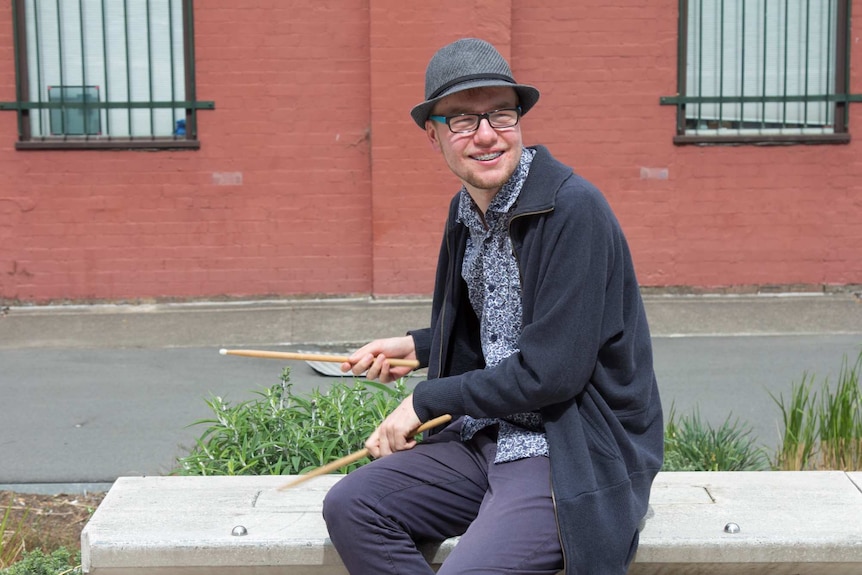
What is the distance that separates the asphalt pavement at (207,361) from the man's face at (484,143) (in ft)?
7.31

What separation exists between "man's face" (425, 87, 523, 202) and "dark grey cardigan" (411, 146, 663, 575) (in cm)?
8

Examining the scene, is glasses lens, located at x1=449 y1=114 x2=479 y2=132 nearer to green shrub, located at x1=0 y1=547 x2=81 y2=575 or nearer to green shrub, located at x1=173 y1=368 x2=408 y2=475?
green shrub, located at x1=173 y1=368 x2=408 y2=475

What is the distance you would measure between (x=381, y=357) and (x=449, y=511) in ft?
1.59

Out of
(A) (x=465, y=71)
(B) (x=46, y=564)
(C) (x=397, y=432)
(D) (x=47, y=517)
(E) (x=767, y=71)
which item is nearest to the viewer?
(A) (x=465, y=71)

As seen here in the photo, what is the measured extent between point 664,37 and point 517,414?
6.87m

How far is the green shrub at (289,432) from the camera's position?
12.8ft

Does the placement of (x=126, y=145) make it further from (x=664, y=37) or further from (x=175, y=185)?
(x=664, y=37)

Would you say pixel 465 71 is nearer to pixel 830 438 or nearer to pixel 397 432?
pixel 397 432

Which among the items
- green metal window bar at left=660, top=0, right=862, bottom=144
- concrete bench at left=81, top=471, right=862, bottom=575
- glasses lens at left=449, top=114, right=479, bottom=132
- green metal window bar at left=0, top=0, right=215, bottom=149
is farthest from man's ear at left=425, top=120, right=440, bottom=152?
green metal window bar at left=660, top=0, right=862, bottom=144

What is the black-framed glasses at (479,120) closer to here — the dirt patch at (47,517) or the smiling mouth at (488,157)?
the smiling mouth at (488,157)

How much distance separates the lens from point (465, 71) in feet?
9.09

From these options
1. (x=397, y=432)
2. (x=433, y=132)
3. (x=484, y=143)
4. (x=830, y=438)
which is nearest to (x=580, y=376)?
(x=397, y=432)

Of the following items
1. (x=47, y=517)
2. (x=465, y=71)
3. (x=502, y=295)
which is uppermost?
(x=465, y=71)

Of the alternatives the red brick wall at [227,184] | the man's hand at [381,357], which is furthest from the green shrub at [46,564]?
the red brick wall at [227,184]
